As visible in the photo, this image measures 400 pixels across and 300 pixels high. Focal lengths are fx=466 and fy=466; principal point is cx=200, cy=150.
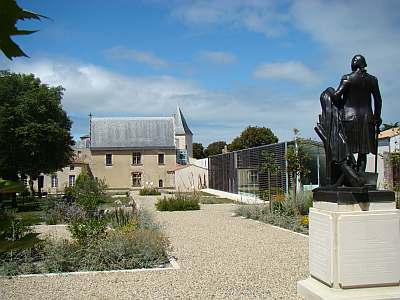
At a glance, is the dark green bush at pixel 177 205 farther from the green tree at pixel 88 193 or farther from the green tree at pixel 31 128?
the green tree at pixel 31 128

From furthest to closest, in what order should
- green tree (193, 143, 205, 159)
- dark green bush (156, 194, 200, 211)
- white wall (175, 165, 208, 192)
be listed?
1. green tree (193, 143, 205, 159)
2. white wall (175, 165, 208, 192)
3. dark green bush (156, 194, 200, 211)

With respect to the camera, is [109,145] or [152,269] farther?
[109,145]

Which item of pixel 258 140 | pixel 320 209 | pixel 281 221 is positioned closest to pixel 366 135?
pixel 320 209

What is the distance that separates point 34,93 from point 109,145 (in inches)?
1262

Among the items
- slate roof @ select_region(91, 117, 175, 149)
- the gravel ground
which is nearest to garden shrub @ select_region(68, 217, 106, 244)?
the gravel ground

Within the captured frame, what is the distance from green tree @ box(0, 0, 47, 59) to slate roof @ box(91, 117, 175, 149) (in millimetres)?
58185

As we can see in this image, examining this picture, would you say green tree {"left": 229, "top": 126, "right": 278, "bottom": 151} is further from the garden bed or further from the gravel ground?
the garden bed

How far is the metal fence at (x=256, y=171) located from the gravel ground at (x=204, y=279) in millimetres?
7446

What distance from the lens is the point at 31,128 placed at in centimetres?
2602

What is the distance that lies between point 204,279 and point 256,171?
21557mm

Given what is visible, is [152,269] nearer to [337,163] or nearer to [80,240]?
[80,240]

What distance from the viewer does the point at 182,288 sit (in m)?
6.86

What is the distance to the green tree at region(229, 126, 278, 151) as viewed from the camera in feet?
207

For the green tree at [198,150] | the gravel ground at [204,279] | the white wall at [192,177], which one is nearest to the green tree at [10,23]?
the gravel ground at [204,279]
